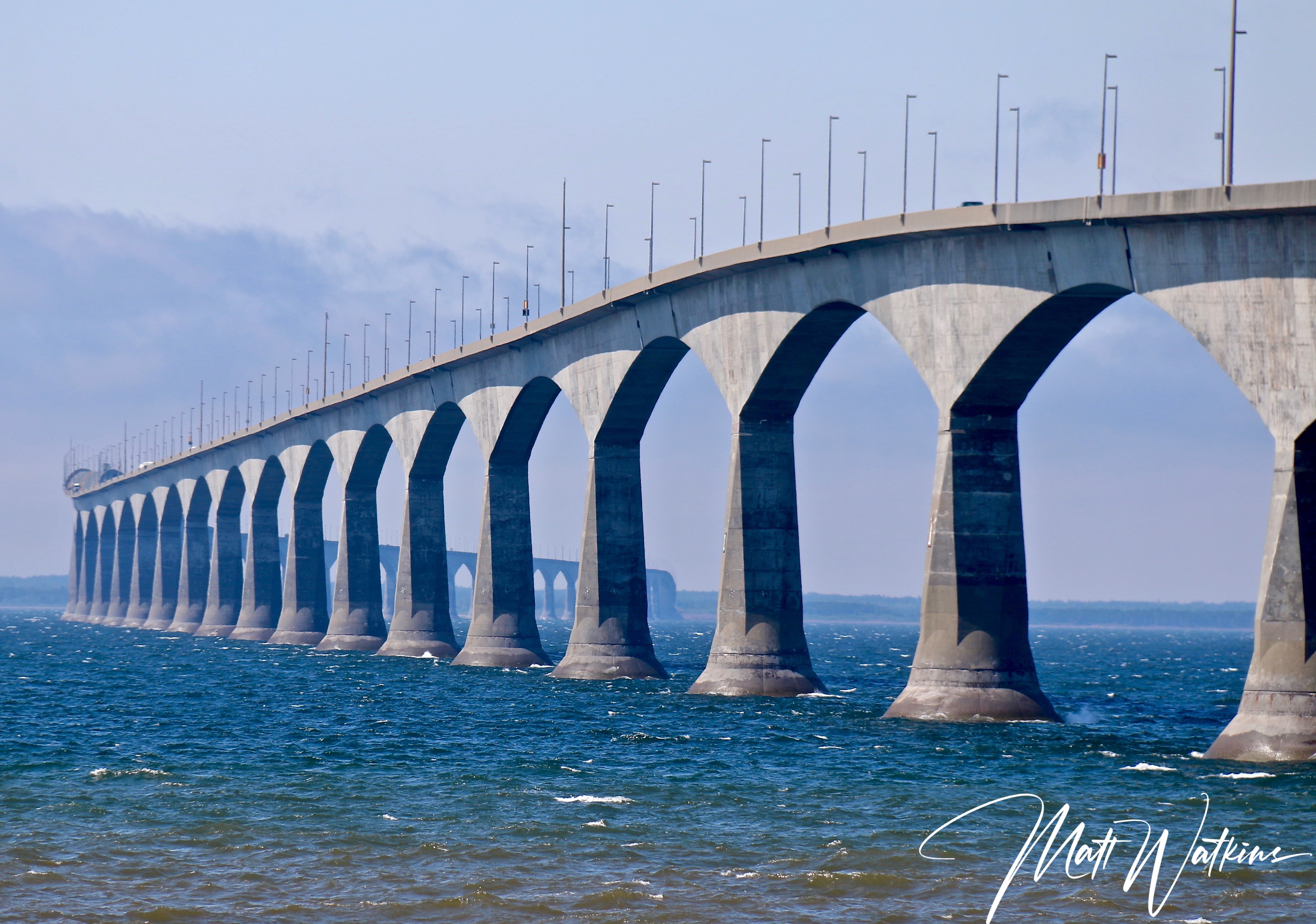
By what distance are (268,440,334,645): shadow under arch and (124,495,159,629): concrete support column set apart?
45845 mm

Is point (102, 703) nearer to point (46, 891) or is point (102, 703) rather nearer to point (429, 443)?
point (429, 443)

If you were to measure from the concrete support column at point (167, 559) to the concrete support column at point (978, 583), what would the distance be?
3712 inches

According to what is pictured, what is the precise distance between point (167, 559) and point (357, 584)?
51.0 metres

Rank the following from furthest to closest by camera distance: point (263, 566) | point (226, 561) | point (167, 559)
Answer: point (167, 559)
point (226, 561)
point (263, 566)

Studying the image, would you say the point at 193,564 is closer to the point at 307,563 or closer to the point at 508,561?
the point at 307,563

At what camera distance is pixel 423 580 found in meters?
70.4

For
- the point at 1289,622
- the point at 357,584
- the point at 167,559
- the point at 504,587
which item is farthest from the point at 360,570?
the point at 1289,622

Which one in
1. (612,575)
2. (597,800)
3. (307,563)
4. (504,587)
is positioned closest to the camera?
(597,800)

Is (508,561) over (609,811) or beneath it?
over

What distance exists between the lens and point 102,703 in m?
48.2

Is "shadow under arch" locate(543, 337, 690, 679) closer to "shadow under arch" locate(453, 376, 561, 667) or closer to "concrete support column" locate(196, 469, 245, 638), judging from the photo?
"shadow under arch" locate(453, 376, 561, 667)

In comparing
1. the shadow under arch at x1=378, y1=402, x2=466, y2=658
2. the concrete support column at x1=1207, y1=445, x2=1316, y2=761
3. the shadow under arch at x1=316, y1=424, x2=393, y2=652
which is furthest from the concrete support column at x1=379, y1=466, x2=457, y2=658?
the concrete support column at x1=1207, y1=445, x2=1316, y2=761

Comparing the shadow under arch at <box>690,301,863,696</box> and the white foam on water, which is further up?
the shadow under arch at <box>690,301,863,696</box>

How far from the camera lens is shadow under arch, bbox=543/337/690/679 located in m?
52.8
